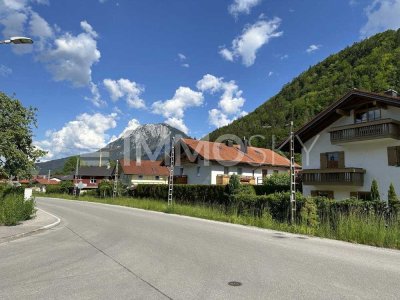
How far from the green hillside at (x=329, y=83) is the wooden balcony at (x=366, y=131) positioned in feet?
54.5

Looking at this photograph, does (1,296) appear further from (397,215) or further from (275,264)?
(397,215)

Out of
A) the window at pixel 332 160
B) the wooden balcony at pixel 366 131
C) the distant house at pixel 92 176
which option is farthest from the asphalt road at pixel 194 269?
the distant house at pixel 92 176

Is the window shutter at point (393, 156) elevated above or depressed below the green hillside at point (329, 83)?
below

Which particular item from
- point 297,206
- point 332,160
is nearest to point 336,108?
point 332,160

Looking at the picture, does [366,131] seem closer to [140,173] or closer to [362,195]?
[362,195]

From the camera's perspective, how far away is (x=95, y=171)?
10462 centimetres

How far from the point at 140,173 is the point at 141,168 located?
78.7 inches

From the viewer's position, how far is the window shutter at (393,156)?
2482 centimetres

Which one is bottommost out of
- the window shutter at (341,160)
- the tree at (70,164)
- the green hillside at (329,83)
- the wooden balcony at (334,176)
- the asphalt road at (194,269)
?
the asphalt road at (194,269)

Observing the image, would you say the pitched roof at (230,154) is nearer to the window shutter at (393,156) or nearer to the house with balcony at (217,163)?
the house with balcony at (217,163)

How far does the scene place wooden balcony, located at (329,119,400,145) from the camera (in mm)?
24275

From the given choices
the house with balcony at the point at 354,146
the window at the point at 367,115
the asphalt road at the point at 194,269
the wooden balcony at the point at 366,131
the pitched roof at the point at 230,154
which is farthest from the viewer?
the pitched roof at the point at 230,154

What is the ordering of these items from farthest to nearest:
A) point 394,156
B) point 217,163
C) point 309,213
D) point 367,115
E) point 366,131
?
point 217,163, point 367,115, point 366,131, point 394,156, point 309,213

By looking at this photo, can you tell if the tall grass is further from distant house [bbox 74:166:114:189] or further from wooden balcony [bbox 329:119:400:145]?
distant house [bbox 74:166:114:189]
